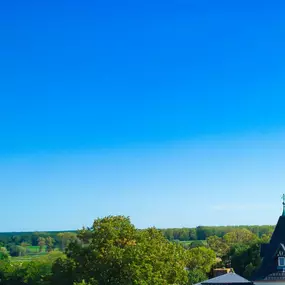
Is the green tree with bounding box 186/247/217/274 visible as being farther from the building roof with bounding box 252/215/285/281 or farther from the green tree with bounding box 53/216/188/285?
the building roof with bounding box 252/215/285/281

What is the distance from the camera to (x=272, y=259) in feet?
170

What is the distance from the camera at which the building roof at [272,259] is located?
51.0 m

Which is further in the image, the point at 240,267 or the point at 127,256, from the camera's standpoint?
the point at 240,267

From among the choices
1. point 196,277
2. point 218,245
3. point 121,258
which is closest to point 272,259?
point 121,258

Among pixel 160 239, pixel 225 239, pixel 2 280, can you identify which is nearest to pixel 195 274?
pixel 160 239

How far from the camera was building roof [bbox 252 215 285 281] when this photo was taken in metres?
51.0

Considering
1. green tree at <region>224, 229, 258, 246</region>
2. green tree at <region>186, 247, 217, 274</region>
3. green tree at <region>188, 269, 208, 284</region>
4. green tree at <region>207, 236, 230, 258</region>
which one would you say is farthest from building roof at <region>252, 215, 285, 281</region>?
green tree at <region>224, 229, 258, 246</region>

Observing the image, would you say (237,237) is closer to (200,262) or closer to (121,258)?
(200,262)

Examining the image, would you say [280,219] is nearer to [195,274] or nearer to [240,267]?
[195,274]

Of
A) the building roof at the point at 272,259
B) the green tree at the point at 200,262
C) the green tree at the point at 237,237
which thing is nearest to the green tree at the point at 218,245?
the green tree at the point at 237,237

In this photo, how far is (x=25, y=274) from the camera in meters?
99.8

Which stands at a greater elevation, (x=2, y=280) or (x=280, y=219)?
(x=280, y=219)

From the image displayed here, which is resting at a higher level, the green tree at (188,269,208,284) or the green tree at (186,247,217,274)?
the green tree at (186,247,217,274)

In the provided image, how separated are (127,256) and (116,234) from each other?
3732 millimetres
